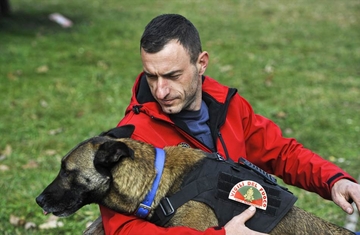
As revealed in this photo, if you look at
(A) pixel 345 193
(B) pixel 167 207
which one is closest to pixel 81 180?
(B) pixel 167 207

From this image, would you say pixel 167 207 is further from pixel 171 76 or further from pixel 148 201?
pixel 171 76

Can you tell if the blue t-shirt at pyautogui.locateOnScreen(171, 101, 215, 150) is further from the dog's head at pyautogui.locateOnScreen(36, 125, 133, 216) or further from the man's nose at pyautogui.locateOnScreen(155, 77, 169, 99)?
the dog's head at pyautogui.locateOnScreen(36, 125, 133, 216)

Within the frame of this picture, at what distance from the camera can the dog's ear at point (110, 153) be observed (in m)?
3.21

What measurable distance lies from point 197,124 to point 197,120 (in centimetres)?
3

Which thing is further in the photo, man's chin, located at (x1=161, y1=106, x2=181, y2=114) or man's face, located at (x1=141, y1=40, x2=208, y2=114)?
man's chin, located at (x1=161, y1=106, x2=181, y2=114)

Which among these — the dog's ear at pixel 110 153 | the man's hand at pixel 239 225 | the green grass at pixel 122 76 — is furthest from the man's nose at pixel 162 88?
the green grass at pixel 122 76

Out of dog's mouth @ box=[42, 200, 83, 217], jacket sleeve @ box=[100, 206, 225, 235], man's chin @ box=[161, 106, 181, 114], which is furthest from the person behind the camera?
man's chin @ box=[161, 106, 181, 114]

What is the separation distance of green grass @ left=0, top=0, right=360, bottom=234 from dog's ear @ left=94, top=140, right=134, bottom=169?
232cm

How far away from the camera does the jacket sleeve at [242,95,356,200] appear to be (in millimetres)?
3850

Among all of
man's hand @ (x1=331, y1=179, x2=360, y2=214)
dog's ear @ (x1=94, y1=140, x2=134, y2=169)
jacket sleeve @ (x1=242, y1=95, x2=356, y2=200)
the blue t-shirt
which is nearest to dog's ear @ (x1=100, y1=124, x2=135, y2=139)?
dog's ear @ (x1=94, y1=140, x2=134, y2=169)

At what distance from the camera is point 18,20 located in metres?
14.5

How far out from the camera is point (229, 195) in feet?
10.8

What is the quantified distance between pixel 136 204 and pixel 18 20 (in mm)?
12425

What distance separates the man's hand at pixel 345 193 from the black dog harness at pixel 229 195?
1.30 feet
